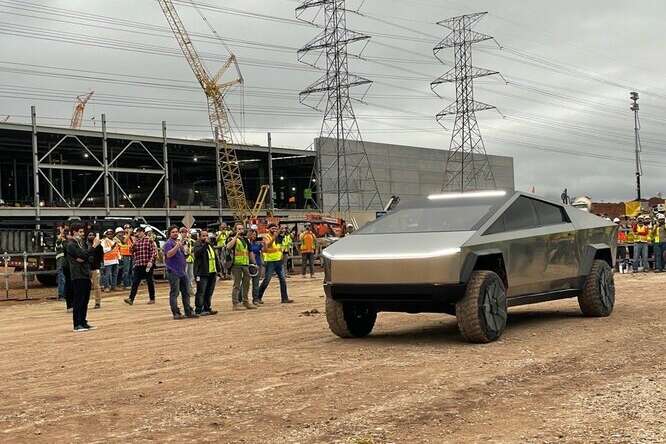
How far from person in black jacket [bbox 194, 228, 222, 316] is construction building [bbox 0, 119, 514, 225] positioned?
2833 centimetres

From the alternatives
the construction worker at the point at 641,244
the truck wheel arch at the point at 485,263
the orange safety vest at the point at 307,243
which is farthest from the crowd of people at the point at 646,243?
the truck wheel arch at the point at 485,263

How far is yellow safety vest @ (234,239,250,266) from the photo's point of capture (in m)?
15.7

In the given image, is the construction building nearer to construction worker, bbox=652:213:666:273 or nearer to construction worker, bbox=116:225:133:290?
construction worker, bbox=116:225:133:290

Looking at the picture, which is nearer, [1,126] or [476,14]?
[1,126]

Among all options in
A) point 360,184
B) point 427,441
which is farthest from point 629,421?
point 360,184

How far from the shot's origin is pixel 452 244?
28.8 feet

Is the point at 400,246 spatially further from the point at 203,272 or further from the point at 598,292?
the point at 203,272

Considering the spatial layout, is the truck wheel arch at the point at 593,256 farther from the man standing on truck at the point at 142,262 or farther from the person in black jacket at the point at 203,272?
the man standing on truck at the point at 142,262

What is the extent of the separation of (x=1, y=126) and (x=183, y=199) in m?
20.3

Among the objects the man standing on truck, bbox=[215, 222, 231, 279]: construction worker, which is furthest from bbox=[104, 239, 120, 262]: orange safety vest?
the man standing on truck

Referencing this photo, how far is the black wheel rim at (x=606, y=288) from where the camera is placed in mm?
11023

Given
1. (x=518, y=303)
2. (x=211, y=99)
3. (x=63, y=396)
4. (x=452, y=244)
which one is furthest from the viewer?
(x=211, y=99)

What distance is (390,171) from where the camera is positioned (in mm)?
62906

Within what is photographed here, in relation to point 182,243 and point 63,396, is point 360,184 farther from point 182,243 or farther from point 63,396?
point 63,396
